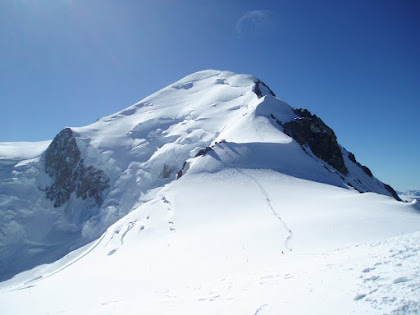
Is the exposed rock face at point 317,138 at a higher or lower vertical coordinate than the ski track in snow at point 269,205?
higher

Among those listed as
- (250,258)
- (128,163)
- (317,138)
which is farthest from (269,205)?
(128,163)

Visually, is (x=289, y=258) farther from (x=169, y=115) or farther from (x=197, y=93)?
(x=197, y=93)

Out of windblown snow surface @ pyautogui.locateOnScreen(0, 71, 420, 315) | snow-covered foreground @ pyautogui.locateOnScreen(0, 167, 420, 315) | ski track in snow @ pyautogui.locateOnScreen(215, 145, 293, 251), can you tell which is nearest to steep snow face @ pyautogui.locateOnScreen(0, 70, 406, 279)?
windblown snow surface @ pyautogui.locateOnScreen(0, 71, 420, 315)

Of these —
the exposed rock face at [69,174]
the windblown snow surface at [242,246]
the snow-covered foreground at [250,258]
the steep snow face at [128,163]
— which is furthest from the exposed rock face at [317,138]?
the exposed rock face at [69,174]

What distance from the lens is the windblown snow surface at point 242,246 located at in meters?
6.27

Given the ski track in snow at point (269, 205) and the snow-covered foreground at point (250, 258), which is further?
the ski track in snow at point (269, 205)

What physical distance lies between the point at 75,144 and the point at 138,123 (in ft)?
44.8

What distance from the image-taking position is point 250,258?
445 inches

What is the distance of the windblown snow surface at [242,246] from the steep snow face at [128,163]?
40 cm

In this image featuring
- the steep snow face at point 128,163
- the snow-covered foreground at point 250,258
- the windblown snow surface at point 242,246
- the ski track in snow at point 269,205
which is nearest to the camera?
the snow-covered foreground at point 250,258

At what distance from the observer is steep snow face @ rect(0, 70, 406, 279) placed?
33.2 metres

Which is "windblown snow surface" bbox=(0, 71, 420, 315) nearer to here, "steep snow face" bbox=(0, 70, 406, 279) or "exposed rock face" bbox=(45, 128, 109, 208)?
"steep snow face" bbox=(0, 70, 406, 279)

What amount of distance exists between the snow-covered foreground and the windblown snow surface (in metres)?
0.05

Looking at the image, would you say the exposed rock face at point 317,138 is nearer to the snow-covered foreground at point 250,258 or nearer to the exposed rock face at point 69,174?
the snow-covered foreground at point 250,258
